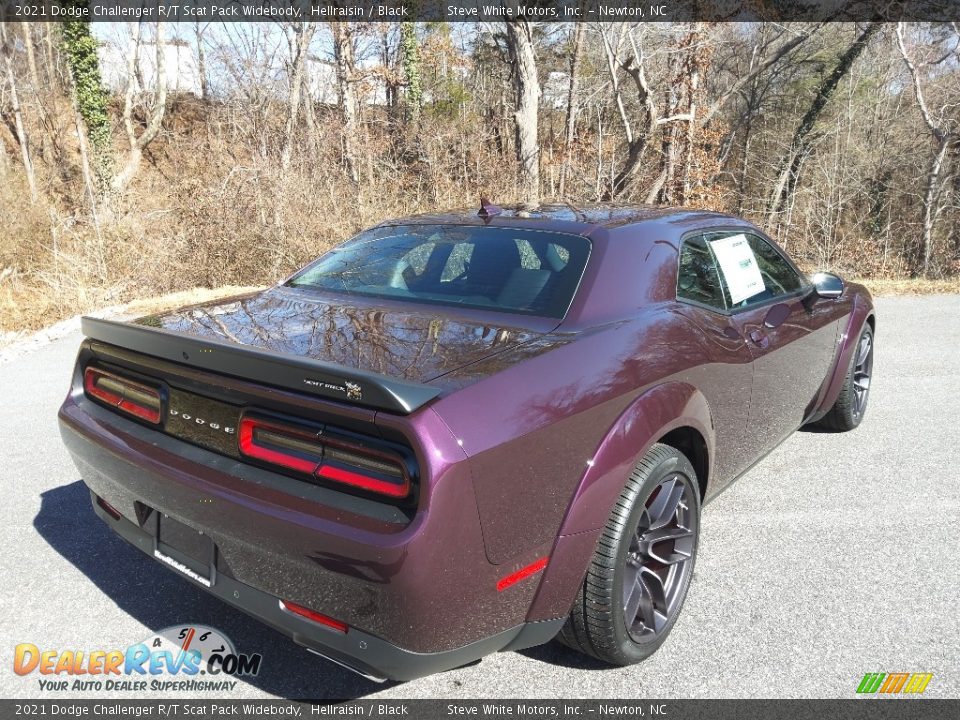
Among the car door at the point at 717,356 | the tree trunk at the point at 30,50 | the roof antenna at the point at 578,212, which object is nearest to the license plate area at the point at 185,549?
the car door at the point at 717,356

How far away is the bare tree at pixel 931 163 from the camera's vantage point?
14.8m

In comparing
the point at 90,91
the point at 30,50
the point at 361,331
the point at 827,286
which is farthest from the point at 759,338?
the point at 30,50

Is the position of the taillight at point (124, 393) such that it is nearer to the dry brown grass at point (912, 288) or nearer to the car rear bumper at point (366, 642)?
the car rear bumper at point (366, 642)

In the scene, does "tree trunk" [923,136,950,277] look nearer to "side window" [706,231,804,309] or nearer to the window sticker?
"side window" [706,231,804,309]

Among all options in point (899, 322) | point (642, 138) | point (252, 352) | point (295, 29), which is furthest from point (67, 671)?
point (295, 29)

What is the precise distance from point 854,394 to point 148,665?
4.23 meters

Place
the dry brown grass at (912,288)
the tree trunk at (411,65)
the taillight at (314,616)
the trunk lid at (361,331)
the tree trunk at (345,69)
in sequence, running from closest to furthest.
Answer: the taillight at (314,616), the trunk lid at (361,331), the dry brown grass at (912,288), the tree trunk at (345,69), the tree trunk at (411,65)

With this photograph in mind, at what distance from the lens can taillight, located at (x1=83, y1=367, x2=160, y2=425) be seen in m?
2.26

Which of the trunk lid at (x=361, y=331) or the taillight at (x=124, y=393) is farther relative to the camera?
the taillight at (x=124, y=393)

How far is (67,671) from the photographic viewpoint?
232cm

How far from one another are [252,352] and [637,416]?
119 centimetres

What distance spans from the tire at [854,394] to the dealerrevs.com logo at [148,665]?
374 centimetres

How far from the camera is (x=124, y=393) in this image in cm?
240

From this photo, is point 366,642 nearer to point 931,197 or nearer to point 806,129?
point 931,197
